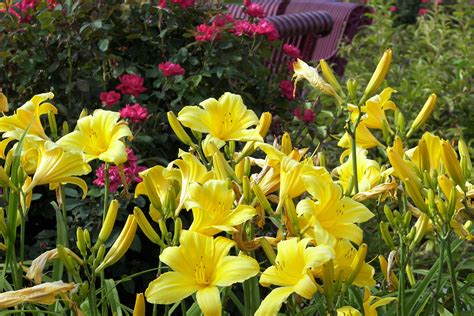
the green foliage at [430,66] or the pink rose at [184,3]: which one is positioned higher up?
the pink rose at [184,3]

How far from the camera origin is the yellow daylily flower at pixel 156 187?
1.42 metres

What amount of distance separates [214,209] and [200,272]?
0.10m

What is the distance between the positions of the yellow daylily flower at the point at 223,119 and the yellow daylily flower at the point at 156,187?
4.5 inches

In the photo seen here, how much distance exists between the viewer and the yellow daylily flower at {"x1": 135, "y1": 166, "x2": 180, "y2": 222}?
4.67 feet

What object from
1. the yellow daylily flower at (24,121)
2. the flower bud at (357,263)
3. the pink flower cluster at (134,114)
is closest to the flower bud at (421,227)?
the flower bud at (357,263)

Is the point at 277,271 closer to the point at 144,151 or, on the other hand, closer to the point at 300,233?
the point at 300,233

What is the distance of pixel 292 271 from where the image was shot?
1273mm

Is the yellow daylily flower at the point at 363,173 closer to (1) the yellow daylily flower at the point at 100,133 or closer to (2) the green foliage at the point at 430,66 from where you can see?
(1) the yellow daylily flower at the point at 100,133

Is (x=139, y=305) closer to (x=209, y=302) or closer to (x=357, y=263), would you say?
(x=209, y=302)

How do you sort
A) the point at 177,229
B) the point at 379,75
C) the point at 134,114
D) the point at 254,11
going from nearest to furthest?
the point at 177,229 < the point at 379,75 < the point at 134,114 < the point at 254,11

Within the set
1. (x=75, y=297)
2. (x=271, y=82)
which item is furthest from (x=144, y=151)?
(x=75, y=297)

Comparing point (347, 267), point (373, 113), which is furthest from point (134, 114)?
point (347, 267)

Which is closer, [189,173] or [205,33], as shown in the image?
[189,173]

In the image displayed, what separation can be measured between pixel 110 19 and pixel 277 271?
1928mm
